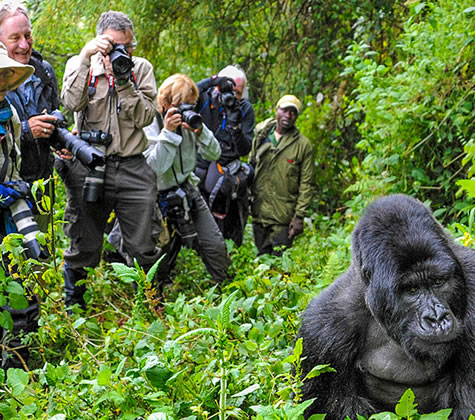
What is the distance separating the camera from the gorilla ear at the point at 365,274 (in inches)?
94.1

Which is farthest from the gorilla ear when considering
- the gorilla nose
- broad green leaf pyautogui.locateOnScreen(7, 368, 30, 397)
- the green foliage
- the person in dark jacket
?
the green foliage

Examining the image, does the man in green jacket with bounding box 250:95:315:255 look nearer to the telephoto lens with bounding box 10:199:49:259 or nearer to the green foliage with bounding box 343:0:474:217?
the green foliage with bounding box 343:0:474:217

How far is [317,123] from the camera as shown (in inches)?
308

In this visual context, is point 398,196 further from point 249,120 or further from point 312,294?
point 249,120

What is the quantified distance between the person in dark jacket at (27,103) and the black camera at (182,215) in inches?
47.2

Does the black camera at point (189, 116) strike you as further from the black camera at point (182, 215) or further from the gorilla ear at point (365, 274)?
the gorilla ear at point (365, 274)

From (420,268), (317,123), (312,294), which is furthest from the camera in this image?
(317,123)

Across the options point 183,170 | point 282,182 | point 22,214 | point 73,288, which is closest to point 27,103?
point 22,214

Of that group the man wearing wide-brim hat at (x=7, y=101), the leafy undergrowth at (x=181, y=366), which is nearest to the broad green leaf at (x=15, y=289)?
the leafy undergrowth at (x=181, y=366)

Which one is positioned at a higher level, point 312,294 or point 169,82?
point 169,82

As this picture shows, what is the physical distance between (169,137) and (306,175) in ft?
6.47

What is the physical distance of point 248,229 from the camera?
8195 mm

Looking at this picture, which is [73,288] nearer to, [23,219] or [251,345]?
[23,219]

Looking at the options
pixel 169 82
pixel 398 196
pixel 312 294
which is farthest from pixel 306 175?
pixel 398 196
